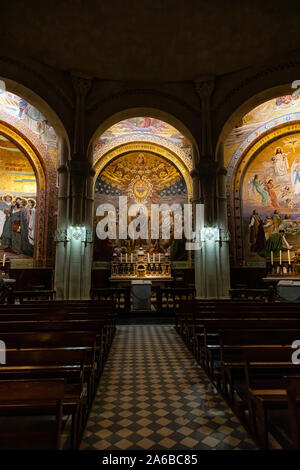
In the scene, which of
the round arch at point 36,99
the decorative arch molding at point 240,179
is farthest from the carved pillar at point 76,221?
the decorative arch molding at point 240,179

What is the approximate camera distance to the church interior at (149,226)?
2975 mm

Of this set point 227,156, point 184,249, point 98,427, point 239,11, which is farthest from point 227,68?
point 98,427

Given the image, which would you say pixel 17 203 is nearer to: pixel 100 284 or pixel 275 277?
pixel 100 284

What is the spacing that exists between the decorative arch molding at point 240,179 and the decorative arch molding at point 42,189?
10.2 m

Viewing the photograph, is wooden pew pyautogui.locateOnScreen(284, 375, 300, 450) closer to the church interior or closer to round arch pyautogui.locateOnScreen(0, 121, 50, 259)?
the church interior

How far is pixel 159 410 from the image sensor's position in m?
3.61

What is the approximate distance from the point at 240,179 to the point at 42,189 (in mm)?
11506

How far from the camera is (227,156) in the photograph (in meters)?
16.8

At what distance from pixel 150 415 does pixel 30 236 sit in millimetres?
14489

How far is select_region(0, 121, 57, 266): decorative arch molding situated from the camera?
15.8 meters

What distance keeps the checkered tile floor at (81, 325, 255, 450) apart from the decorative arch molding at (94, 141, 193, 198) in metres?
13.7

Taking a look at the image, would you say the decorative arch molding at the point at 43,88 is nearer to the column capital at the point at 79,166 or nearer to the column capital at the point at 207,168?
the column capital at the point at 79,166

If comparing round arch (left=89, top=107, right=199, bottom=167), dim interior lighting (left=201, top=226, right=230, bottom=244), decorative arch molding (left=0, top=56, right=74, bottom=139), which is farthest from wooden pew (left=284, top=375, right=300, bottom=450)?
decorative arch molding (left=0, top=56, right=74, bottom=139)

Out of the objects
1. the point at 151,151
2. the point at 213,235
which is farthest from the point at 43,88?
the point at 213,235
